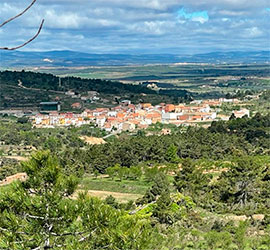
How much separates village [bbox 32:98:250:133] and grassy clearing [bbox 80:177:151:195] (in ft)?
58.1

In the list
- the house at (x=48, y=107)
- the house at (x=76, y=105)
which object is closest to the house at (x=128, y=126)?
the house at (x=48, y=107)

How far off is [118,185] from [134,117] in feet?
74.4

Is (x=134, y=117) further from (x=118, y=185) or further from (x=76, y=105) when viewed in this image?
(x=118, y=185)

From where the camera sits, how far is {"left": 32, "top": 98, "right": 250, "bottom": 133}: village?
3662cm

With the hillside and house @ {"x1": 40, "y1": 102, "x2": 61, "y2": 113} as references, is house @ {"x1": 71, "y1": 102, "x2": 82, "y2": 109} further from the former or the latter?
house @ {"x1": 40, "y1": 102, "x2": 61, "y2": 113}

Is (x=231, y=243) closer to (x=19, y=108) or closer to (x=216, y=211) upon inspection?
(x=216, y=211)

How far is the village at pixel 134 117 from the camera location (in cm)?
3662

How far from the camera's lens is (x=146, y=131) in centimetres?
3441

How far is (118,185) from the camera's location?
17.2 meters

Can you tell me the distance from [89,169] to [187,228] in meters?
10.8

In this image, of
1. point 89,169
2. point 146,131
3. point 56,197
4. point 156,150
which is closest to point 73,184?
point 56,197

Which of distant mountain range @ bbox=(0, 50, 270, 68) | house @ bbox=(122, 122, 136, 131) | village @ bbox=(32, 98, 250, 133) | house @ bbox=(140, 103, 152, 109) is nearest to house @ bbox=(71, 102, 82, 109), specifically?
village @ bbox=(32, 98, 250, 133)

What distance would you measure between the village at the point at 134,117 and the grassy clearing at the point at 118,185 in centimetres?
1772

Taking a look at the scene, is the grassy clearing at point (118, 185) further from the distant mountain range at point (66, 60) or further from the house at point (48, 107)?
the distant mountain range at point (66, 60)
